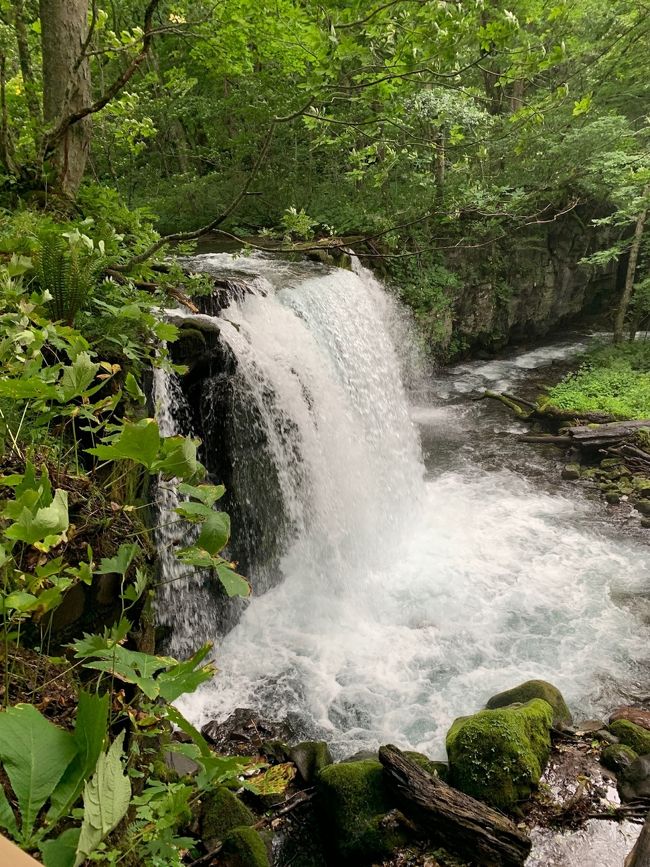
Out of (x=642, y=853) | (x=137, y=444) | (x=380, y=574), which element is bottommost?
(x=380, y=574)

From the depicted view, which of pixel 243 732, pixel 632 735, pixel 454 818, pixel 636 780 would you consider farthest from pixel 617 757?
pixel 243 732

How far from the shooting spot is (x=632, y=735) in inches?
160

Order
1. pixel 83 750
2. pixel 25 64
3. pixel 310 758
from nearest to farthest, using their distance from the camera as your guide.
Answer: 1. pixel 83 750
2. pixel 310 758
3. pixel 25 64

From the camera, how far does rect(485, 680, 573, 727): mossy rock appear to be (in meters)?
4.36

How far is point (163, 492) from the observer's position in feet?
15.4

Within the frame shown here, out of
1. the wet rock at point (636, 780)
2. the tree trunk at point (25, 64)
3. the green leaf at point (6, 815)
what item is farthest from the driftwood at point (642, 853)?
the tree trunk at point (25, 64)

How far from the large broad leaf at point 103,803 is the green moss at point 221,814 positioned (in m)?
2.78

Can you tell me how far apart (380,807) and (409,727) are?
1143 millimetres

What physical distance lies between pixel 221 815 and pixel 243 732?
3.62ft

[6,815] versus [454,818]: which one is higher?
[6,815]

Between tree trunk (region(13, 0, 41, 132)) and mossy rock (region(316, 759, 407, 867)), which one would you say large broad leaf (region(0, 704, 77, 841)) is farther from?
tree trunk (region(13, 0, 41, 132))

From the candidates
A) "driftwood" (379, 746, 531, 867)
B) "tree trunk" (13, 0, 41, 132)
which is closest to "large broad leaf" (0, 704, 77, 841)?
"driftwood" (379, 746, 531, 867)

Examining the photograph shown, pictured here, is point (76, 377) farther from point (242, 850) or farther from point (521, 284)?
point (521, 284)

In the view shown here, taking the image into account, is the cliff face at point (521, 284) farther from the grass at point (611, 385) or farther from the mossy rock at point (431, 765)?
the mossy rock at point (431, 765)
